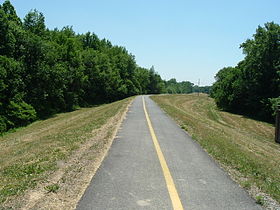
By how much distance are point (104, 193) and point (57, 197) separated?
950 mm

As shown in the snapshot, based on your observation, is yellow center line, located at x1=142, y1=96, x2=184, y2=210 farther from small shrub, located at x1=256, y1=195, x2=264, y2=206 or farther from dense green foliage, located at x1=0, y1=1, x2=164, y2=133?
dense green foliage, located at x1=0, y1=1, x2=164, y2=133

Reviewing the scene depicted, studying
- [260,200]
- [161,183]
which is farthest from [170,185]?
[260,200]

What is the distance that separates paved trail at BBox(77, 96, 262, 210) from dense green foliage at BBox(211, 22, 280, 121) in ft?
108

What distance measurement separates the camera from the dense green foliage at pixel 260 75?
130 ft

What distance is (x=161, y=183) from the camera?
5988 mm

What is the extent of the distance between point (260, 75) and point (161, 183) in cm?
4081

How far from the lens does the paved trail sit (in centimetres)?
495

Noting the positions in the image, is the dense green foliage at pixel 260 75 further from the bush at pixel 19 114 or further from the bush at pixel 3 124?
the bush at pixel 3 124

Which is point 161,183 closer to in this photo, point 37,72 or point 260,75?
point 37,72

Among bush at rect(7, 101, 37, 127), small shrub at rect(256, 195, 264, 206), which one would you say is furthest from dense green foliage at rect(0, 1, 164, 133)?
small shrub at rect(256, 195, 264, 206)

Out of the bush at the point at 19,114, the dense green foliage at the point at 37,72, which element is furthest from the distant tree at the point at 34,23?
the bush at the point at 19,114

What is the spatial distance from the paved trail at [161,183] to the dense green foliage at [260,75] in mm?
32943

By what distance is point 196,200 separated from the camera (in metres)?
5.12

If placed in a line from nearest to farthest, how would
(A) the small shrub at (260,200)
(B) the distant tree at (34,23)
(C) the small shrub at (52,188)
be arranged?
1. (A) the small shrub at (260,200)
2. (C) the small shrub at (52,188)
3. (B) the distant tree at (34,23)
